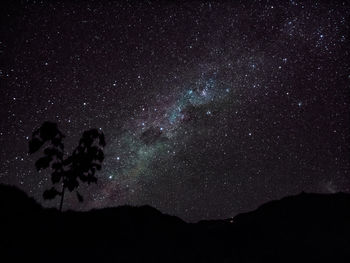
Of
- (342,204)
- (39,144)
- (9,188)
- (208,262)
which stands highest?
(39,144)

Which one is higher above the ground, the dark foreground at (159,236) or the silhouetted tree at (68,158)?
the silhouetted tree at (68,158)

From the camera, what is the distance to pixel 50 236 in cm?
2239

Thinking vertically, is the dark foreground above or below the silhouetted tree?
below

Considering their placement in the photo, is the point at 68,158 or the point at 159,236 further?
the point at 159,236

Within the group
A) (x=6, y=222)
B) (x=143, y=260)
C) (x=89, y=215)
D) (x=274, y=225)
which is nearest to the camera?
(x=6, y=222)

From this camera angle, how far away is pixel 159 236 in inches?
1452

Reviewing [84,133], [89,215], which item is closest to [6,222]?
[84,133]

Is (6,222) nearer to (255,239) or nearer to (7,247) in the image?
(7,247)

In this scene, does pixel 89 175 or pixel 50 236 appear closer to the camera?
pixel 50 236

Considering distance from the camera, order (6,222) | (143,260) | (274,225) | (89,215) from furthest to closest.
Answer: (274,225)
(89,215)
(143,260)
(6,222)

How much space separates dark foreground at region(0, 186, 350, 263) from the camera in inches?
837

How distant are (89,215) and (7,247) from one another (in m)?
13.2

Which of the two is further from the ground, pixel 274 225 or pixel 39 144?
pixel 39 144

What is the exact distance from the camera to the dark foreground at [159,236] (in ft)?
69.7
